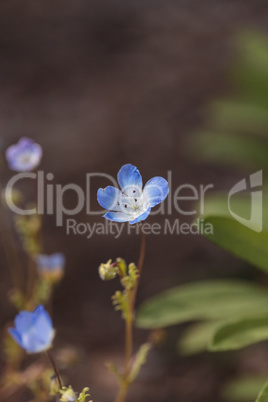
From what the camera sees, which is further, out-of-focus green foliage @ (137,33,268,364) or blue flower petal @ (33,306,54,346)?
out-of-focus green foliage @ (137,33,268,364)

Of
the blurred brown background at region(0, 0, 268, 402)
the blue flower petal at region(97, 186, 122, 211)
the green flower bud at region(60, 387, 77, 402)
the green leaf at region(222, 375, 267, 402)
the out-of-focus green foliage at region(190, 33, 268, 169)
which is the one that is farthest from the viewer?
the out-of-focus green foliage at region(190, 33, 268, 169)

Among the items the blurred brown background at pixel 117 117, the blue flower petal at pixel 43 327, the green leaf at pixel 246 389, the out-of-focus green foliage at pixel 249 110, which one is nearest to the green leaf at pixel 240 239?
the blue flower petal at pixel 43 327

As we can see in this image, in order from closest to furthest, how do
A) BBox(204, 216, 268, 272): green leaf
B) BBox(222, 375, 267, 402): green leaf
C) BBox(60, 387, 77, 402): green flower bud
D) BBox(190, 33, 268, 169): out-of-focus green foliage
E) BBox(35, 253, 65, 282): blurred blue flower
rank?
BBox(60, 387, 77, 402): green flower bud < BBox(204, 216, 268, 272): green leaf < BBox(35, 253, 65, 282): blurred blue flower < BBox(222, 375, 267, 402): green leaf < BBox(190, 33, 268, 169): out-of-focus green foliage

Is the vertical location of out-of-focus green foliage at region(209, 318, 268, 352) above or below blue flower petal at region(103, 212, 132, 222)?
below

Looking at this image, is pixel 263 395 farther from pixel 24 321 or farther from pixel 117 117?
pixel 117 117

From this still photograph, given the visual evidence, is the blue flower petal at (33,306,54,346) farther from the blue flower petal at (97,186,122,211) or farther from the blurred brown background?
the blurred brown background

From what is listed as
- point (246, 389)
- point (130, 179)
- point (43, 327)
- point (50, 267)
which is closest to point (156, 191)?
point (130, 179)

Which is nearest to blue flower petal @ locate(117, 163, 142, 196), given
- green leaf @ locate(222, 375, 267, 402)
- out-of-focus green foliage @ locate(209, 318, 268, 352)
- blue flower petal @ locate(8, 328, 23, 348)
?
blue flower petal @ locate(8, 328, 23, 348)

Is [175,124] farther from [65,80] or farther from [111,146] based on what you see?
[65,80]
